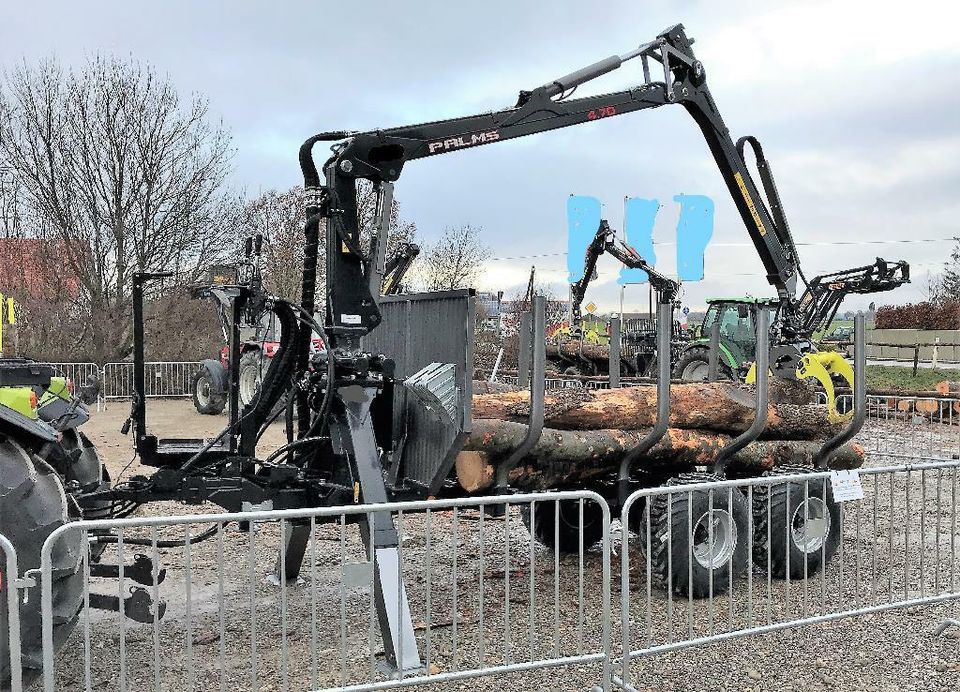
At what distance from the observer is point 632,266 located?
50.6ft

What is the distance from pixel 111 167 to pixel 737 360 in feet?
60.2

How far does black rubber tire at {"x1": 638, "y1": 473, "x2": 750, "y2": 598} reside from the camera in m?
5.93

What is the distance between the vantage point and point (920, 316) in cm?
4991

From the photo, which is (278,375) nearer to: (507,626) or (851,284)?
(507,626)

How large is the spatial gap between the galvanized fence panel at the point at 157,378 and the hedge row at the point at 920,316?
39251 millimetres

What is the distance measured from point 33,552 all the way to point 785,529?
16.5 feet

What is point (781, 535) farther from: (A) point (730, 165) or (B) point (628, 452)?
(A) point (730, 165)

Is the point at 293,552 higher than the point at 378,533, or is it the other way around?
the point at 378,533

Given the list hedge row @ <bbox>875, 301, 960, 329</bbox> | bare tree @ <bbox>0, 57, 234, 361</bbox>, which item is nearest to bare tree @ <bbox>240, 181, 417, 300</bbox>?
bare tree @ <bbox>0, 57, 234, 361</bbox>

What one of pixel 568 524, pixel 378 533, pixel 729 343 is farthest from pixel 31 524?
pixel 729 343

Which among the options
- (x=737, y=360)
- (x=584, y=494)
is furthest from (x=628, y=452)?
(x=737, y=360)

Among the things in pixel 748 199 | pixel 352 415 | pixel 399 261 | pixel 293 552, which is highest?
pixel 748 199

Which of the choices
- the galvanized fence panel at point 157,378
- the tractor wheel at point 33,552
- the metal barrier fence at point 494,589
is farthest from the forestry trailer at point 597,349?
the tractor wheel at point 33,552

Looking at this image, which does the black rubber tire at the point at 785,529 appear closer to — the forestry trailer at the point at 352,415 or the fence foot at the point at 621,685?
the forestry trailer at the point at 352,415
